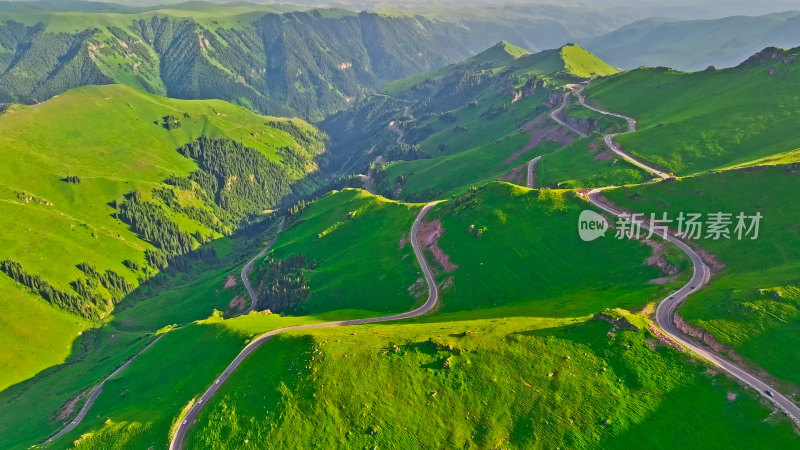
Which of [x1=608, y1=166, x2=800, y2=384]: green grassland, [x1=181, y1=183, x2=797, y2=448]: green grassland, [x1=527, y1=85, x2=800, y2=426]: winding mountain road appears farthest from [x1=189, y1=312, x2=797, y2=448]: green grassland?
[x1=608, y1=166, x2=800, y2=384]: green grassland

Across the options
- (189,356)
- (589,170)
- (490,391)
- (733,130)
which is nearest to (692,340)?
(490,391)

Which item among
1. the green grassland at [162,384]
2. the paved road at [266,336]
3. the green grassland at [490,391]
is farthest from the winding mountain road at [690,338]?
the green grassland at [162,384]

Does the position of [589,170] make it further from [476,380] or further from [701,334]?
[476,380]

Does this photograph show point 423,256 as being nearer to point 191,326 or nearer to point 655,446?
point 191,326

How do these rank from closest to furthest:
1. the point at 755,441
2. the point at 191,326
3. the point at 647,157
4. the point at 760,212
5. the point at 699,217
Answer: the point at 755,441, the point at 760,212, the point at 699,217, the point at 191,326, the point at 647,157

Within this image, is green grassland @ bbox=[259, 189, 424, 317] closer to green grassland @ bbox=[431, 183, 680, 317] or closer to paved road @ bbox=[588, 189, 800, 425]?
green grassland @ bbox=[431, 183, 680, 317]

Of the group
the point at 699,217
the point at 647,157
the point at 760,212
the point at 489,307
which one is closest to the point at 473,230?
the point at 489,307

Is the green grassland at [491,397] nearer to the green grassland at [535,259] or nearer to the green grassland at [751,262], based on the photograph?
the green grassland at [751,262]
